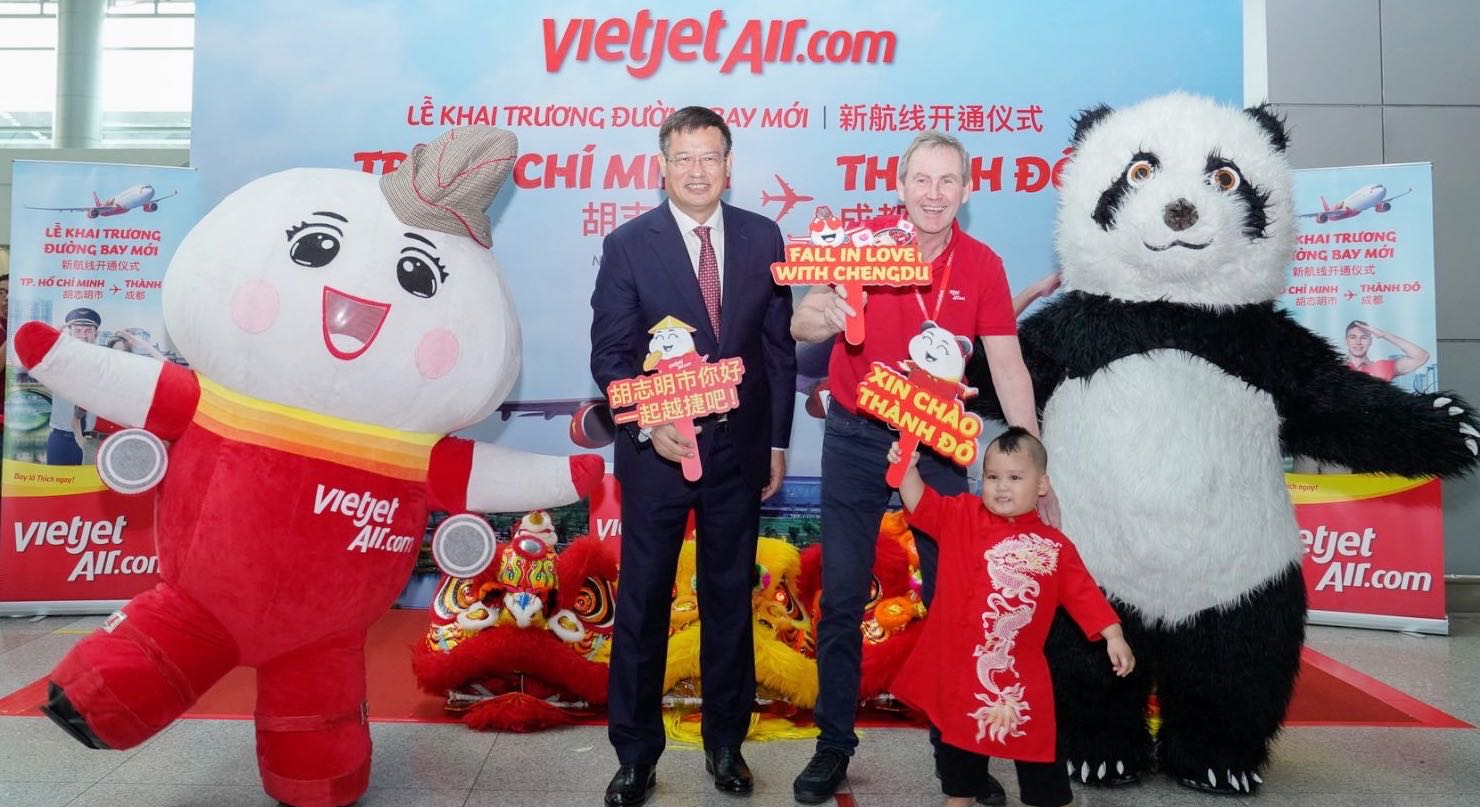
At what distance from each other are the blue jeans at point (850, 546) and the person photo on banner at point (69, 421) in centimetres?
319

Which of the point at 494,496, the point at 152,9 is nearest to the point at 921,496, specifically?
the point at 494,496

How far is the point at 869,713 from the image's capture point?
115 inches

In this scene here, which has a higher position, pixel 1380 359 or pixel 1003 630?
pixel 1380 359

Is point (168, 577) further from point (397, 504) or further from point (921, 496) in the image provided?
point (921, 496)

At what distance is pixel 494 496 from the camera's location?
2270 mm

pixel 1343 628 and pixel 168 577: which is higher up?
pixel 168 577

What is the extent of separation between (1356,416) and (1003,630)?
97 cm

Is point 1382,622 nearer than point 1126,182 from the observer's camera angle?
No

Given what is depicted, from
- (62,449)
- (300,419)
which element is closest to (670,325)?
(300,419)

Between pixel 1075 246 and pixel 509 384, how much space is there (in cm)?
128

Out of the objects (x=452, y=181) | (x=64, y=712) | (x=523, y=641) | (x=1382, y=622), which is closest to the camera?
(x=64, y=712)

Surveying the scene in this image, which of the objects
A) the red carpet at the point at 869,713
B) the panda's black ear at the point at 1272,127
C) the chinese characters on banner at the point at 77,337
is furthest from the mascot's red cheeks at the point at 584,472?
the chinese characters on banner at the point at 77,337

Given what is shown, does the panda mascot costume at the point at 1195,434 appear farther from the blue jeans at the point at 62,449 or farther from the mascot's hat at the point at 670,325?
the blue jeans at the point at 62,449

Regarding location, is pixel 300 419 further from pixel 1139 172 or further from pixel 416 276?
pixel 1139 172
